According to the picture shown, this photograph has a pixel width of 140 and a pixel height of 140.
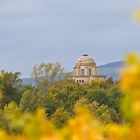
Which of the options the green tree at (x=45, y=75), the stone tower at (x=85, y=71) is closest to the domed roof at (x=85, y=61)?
the stone tower at (x=85, y=71)

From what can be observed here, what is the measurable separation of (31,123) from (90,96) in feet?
233

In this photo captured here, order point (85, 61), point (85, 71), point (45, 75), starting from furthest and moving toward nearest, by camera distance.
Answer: point (85, 61), point (85, 71), point (45, 75)

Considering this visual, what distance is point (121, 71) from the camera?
6.72 feet

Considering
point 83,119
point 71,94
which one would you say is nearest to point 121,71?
point 83,119

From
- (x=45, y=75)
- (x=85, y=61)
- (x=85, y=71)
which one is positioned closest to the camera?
(x=45, y=75)

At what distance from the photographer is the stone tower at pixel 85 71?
119m

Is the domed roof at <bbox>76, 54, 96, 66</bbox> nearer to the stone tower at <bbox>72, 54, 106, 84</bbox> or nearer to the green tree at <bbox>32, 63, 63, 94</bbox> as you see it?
the stone tower at <bbox>72, 54, 106, 84</bbox>

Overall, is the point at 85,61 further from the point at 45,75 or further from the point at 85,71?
the point at 45,75

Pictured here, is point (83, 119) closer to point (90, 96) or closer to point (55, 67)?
point (90, 96)

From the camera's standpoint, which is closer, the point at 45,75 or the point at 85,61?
the point at 45,75

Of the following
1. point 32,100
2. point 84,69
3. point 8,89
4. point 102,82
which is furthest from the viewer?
point 84,69

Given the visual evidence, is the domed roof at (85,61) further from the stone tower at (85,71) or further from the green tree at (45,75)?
the green tree at (45,75)

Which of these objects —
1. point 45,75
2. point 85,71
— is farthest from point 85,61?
point 45,75

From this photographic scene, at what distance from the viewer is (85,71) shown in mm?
120625
